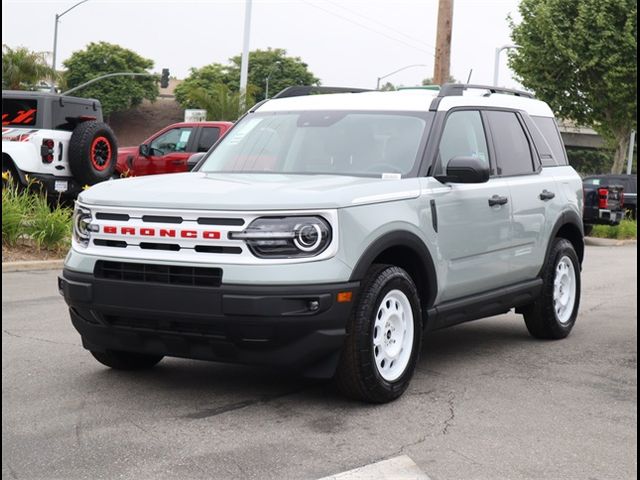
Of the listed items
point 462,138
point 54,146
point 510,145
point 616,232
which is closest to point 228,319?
point 462,138

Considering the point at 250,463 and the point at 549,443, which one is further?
the point at 549,443

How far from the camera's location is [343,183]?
609 cm

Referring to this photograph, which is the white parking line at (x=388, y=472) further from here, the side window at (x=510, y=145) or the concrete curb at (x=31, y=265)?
the concrete curb at (x=31, y=265)

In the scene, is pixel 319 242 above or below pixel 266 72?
below

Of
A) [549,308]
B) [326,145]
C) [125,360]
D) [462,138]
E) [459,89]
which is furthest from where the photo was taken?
[549,308]

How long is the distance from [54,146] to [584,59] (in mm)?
27878

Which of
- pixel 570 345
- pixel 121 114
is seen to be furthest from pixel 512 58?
pixel 121 114

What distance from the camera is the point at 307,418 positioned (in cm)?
568

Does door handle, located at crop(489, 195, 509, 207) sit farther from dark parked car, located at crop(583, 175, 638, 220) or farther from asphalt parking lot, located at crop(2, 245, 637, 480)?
dark parked car, located at crop(583, 175, 638, 220)

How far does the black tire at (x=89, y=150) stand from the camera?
1630cm

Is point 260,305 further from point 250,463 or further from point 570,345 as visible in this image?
point 570,345

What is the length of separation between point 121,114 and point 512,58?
67.5 meters

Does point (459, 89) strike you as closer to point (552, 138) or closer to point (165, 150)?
point (552, 138)

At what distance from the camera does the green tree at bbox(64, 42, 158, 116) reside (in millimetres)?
99312
